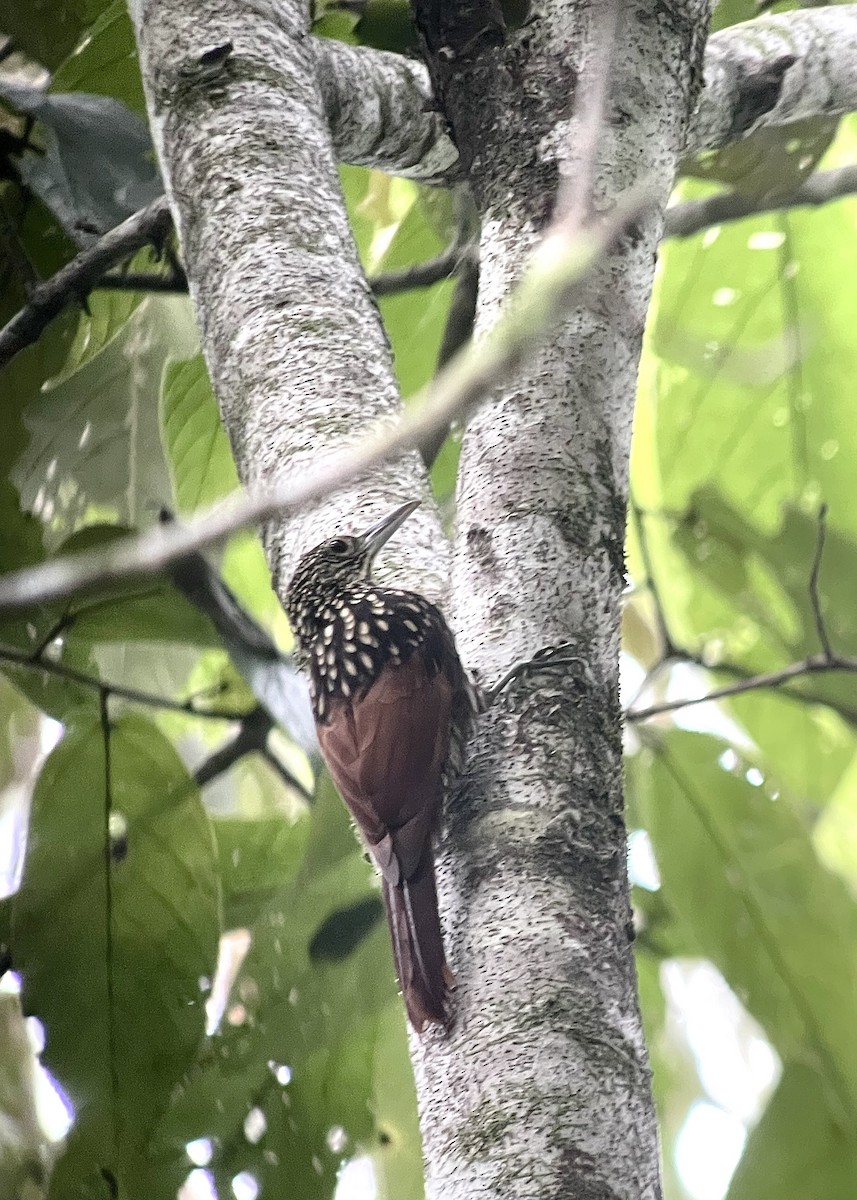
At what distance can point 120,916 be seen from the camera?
1881 millimetres

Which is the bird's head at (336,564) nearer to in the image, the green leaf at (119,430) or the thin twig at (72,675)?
the thin twig at (72,675)

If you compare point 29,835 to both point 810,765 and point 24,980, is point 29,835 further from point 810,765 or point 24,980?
point 810,765

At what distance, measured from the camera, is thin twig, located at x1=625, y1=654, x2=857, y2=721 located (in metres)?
2.10

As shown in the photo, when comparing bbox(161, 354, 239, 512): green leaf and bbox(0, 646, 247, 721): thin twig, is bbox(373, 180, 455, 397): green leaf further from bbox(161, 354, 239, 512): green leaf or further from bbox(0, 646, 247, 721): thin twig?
bbox(0, 646, 247, 721): thin twig

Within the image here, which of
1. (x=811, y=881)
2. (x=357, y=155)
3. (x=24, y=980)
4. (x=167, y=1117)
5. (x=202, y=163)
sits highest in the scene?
(x=202, y=163)

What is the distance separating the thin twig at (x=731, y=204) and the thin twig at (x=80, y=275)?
952mm

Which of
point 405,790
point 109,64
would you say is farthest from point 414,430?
point 109,64

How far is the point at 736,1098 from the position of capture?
3061 mm

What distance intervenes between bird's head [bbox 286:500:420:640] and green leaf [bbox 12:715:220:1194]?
0.61 meters

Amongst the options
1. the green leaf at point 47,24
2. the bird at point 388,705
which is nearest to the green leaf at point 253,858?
the bird at point 388,705

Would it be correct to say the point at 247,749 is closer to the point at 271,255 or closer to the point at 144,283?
the point at 144,283

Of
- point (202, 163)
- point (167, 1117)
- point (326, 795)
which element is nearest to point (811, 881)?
point (326, 795)

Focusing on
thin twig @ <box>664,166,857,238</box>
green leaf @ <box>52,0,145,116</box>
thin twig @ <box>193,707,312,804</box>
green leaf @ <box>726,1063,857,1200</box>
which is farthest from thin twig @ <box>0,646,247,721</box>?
thin twig @ <box>664,166,857,238</box>

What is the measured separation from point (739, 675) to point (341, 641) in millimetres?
1066
